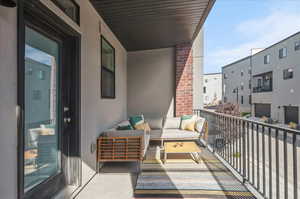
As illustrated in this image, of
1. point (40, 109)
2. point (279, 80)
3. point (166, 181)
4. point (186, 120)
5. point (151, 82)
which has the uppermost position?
point (279, 80)

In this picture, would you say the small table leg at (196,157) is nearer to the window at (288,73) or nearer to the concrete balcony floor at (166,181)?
the concrete balcony floor at (166,181)

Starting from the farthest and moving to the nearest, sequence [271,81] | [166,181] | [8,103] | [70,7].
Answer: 1. [271,81]
2. [166,181]
3. [70,7]
4. [8,103]

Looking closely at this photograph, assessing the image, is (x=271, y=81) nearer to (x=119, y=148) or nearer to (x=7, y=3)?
(x=119, y=148)

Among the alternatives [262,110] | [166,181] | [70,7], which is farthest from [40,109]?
[262,110]

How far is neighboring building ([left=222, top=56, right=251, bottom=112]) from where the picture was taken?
72.9ft

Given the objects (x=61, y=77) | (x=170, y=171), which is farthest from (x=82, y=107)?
(x=170, y=171)

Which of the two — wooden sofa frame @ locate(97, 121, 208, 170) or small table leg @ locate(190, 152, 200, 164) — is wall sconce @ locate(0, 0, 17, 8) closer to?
wooden sofa frame @ locate(97, 121, 208, 170)

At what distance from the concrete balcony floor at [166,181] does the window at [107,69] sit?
1.52m

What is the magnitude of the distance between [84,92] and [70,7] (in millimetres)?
1149

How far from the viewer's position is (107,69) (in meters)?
3.75

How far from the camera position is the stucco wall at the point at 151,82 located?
18.3 feet

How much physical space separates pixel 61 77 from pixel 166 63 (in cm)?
387

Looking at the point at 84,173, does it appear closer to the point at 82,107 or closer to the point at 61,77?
the point at 82,107

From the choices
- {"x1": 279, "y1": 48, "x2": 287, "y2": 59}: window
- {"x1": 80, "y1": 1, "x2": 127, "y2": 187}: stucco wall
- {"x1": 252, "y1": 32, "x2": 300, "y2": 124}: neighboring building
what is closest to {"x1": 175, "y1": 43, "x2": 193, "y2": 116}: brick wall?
{"x1": 80, "y1": 1, "x2": 127, "y2": 187}: stucco wall
